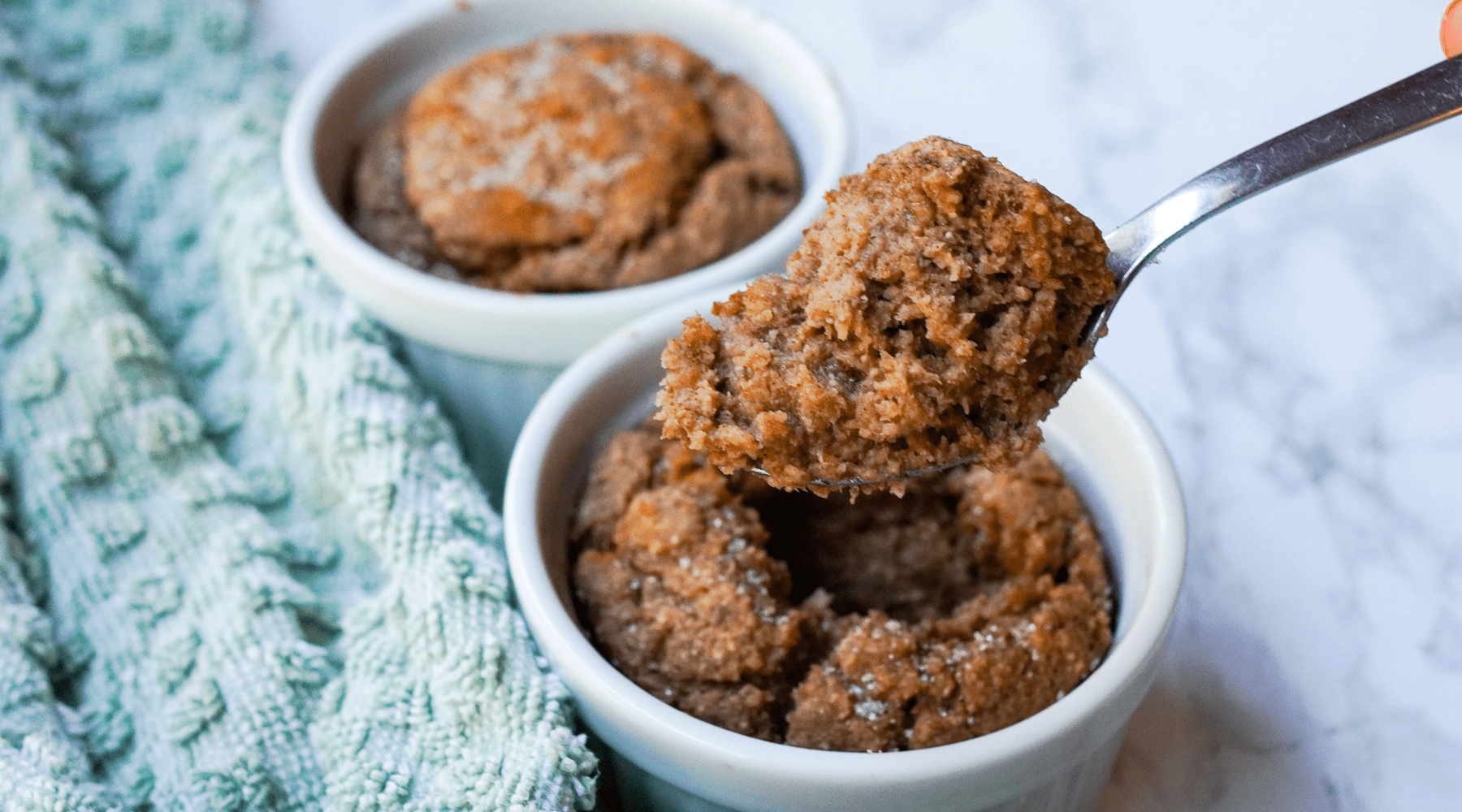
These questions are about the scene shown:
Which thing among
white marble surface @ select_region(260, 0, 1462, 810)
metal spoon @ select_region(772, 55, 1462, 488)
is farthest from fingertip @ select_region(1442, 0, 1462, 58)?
white marble surface @ select_region(260, 0, 1462, 810)

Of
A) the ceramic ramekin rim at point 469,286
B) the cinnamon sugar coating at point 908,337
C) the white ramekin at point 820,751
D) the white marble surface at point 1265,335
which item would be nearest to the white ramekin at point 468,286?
the ceramic ramekin rim at point 469,286

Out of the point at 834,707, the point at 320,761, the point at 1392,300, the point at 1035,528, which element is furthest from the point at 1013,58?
the point at 320,761

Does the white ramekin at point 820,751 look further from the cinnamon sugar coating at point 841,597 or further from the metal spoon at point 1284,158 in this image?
the metal spoon at point 1284,158

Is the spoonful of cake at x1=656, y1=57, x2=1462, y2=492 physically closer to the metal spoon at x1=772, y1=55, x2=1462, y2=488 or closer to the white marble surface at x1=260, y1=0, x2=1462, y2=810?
the metal spoon at x1=772, y1=55, x2=1462, y2=488

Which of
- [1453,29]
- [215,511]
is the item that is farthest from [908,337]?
[215,511]

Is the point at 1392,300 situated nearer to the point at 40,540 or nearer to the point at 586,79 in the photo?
the point at 586,79
